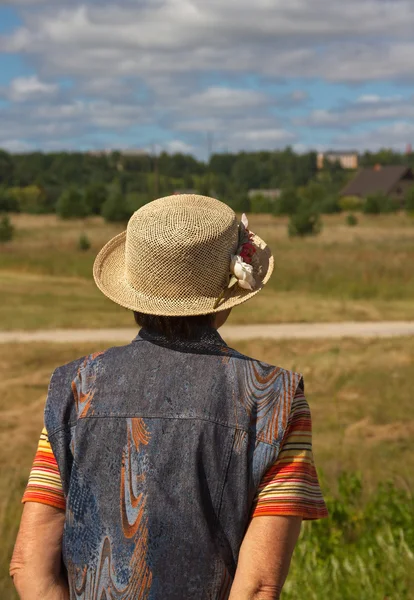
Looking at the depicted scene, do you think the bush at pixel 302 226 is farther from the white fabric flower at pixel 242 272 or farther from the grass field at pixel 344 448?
the white fabric flower at pixel 242 272

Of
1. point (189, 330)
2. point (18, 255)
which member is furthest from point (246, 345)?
point (18, 255)

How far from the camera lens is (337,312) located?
679 inches

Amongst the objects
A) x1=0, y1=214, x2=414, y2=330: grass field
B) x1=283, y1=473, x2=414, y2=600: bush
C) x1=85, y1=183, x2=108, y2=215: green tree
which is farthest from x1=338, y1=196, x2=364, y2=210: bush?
x1=283, y1=473, x2=414, y2=600: bush

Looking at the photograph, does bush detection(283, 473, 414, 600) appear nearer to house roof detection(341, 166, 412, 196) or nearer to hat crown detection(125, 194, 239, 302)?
hat crown detection(125, 194, 239, 302)

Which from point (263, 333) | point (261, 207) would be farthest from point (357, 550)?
point (261, 207)

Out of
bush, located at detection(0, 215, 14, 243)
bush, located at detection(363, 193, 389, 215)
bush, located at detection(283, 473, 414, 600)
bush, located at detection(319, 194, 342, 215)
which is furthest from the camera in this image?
bush, located at detection(319, 194, 342, 215)

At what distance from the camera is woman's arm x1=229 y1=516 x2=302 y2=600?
1593 millimetres

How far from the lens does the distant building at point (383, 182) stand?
94875 mm

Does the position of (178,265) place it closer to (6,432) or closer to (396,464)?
(396,464)

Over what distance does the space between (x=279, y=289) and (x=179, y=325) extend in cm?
1995

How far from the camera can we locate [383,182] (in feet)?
318

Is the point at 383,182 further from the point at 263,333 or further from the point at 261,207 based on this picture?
the point at 263,333

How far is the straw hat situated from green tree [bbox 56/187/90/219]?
5798 centimetres

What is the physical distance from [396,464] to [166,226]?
5.42 metres
